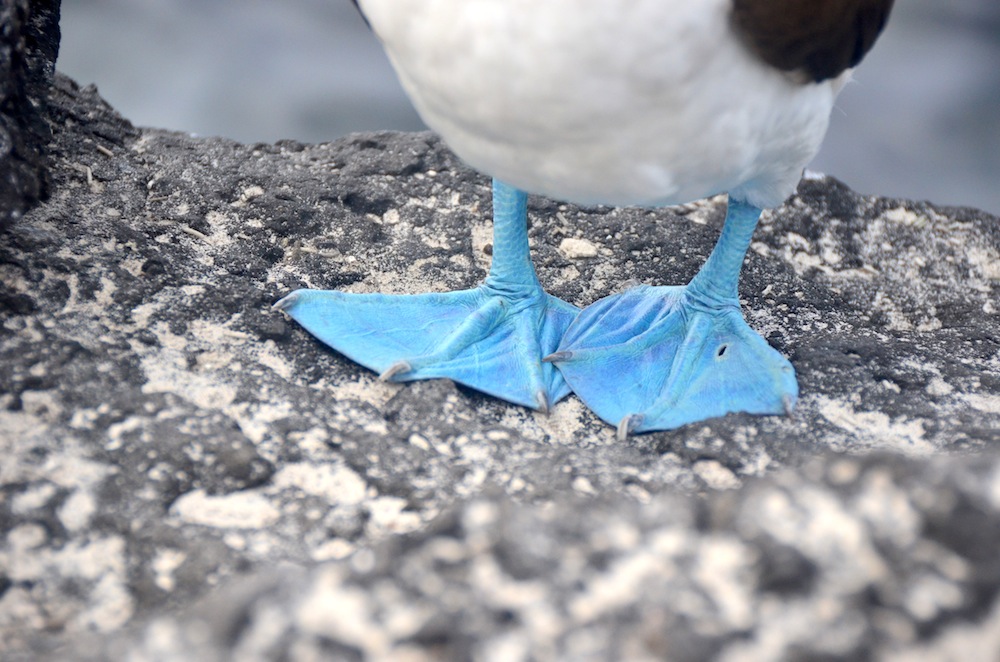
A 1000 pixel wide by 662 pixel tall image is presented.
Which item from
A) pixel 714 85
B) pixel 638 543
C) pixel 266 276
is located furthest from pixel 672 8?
pixel 266 276

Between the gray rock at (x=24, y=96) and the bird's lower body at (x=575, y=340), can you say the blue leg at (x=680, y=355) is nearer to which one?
the bird's lower body at (x=575, y=340)

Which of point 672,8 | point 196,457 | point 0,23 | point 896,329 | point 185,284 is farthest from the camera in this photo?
point 896,329

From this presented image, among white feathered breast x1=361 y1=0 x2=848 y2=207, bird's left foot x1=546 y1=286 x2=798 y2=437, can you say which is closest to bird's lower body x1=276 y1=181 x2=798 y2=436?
bird's left foot x1=546 y1=286 x2=798 y2=437

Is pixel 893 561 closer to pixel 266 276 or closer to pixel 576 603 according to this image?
pixel 576 603

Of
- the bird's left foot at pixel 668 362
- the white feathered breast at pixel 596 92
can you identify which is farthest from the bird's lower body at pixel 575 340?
the white feathered breast at pixel 596 92

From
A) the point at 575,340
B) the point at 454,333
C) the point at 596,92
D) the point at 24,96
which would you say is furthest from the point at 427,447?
the point at 24,96

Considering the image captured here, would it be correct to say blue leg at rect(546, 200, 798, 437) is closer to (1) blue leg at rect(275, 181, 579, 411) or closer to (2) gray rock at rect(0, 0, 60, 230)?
(1) blue leg at rect(275, 181, 579, 411)

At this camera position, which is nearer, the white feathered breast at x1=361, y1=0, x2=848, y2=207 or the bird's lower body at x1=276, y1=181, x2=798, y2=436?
the white feathered breast at x1=361, y1=0, x2=848, y2=207
